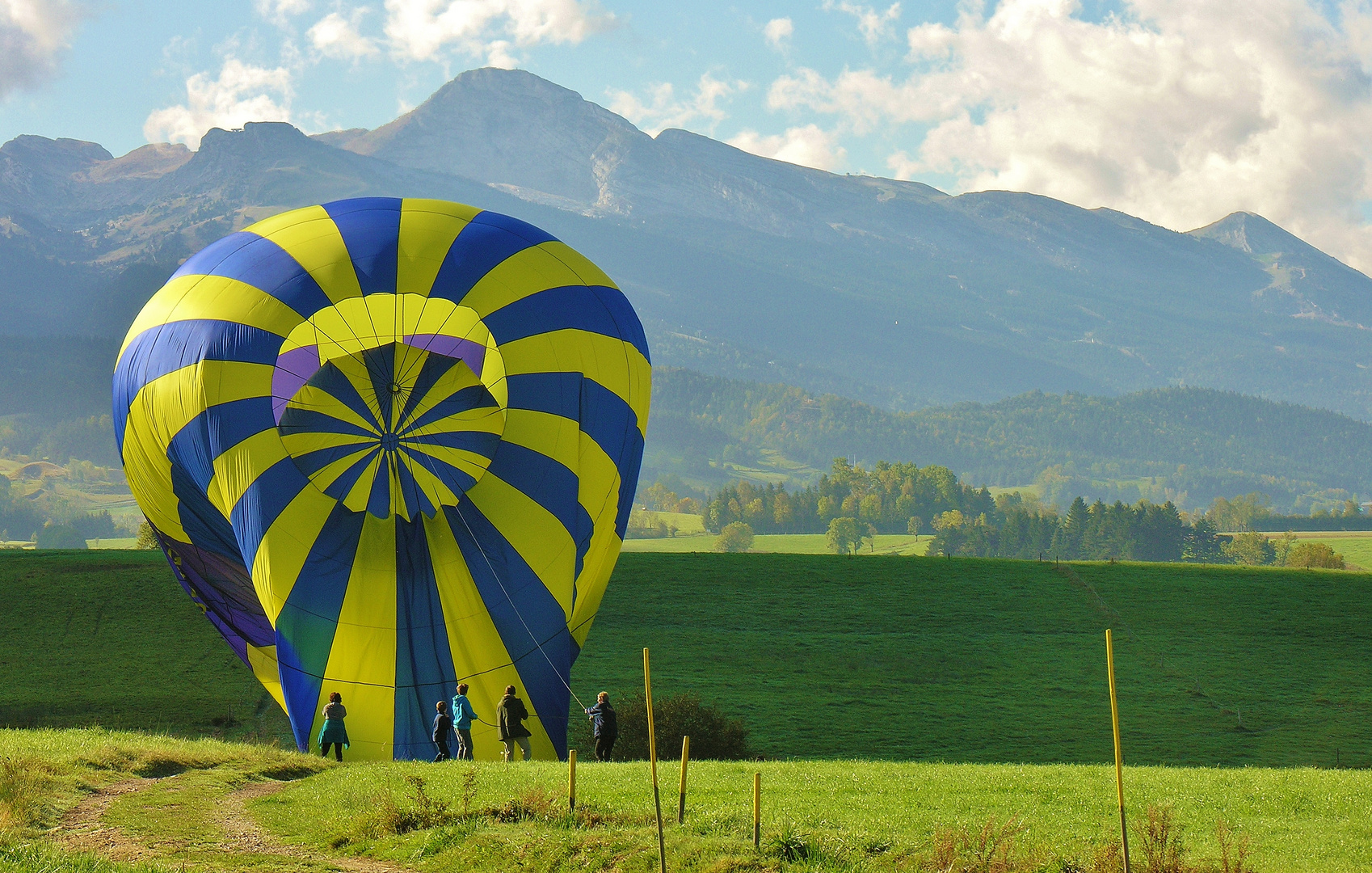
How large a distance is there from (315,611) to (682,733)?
9075 millimetres

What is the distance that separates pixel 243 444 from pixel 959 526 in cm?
17946

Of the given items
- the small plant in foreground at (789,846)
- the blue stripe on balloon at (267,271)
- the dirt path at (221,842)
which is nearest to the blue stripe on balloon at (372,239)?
the blue stripe on balloon at (267,271)

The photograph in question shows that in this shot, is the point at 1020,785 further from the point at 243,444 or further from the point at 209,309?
the point at 209,309

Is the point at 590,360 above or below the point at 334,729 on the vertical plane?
above

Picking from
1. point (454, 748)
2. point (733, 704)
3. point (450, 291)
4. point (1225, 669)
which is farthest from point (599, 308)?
point (1225, 669)

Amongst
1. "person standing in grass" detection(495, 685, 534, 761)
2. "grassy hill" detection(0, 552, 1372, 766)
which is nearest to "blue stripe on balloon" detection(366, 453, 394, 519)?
"person standing in grass" detection(495, 685, 534, 761)

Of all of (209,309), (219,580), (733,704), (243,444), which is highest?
(209,309)

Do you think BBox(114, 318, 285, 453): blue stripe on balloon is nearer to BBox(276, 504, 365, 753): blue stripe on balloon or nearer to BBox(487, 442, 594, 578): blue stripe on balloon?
BBox(276, 504, 365, 753): blue stripe on balloon

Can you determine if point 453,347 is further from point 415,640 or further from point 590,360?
point 415,640

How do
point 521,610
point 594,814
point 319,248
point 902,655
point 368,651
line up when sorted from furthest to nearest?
point 902,655 < point 319,248 < point 521,610 < point 368,651 < point 594,814

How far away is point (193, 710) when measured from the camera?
122 ft

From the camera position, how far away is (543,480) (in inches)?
835

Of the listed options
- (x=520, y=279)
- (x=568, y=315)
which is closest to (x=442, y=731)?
(x=568, y=315)

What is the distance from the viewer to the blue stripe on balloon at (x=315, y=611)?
1998cm
